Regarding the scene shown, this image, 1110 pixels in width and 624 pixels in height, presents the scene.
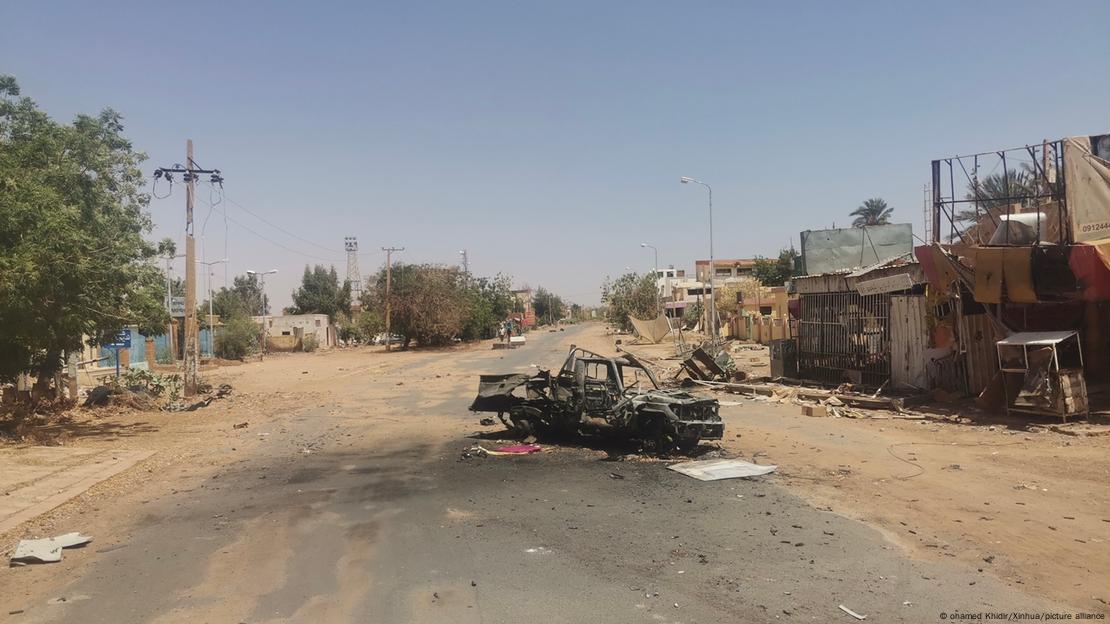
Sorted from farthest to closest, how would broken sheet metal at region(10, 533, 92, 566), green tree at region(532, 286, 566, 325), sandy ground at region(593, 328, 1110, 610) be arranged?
1. green tree at region(532, 286, 566, 325)
2. broken sheet metal at region(10, 533, 92, 566)
3. sandy ground at region(593, 328, 1110, 610)

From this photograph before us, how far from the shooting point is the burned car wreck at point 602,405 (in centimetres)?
1048

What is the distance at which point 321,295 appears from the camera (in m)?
96.8

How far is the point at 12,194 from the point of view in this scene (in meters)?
12.4

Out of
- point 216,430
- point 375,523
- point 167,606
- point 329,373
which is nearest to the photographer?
point 167,606

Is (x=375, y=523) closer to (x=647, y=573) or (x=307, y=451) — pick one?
(x=647, y=573)

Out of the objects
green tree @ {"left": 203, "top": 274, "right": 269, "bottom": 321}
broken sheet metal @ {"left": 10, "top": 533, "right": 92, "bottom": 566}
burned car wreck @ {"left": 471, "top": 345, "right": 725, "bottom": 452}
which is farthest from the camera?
green tree @ {"left": 203, "top": 274, "right": 269, "bottom": 321}

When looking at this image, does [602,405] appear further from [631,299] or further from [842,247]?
[631,299]

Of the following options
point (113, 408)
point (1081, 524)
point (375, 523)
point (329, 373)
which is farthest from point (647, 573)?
point (329, 373)

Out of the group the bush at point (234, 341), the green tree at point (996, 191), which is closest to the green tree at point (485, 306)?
the bush at point (234, 341)

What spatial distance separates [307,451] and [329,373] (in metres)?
22.4

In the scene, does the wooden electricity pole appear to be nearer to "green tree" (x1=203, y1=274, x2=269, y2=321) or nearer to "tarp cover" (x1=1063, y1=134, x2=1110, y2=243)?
"tarp cover" (x1=1063, y1=134, x2=1110, y2=243)

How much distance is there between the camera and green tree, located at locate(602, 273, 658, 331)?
6306 cm

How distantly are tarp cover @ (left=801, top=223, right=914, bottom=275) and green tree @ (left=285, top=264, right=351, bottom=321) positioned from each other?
230 ft

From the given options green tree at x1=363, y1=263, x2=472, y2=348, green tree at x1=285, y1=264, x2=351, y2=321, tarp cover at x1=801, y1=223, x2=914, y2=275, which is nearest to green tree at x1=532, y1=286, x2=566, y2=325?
green tree at x1=285, y1=264, x2=351, y2=321
